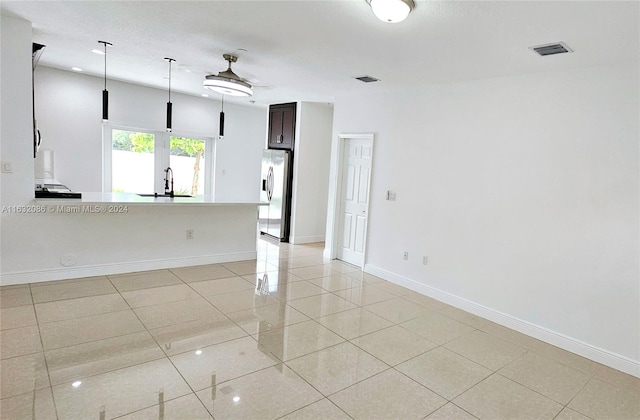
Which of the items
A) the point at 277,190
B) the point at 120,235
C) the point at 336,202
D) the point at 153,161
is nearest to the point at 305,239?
the point at 277,190

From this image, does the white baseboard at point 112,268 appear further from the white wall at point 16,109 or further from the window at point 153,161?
the window at point 153,161

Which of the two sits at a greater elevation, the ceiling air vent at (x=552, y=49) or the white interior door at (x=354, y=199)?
the ceiling air vent at (x=552, y=49)

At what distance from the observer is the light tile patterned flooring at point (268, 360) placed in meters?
2.19

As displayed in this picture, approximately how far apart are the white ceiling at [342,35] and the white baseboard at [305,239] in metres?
3.18

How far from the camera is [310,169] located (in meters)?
6.81

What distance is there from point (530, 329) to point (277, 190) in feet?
15.2

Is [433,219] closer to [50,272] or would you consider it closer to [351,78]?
[351,78]

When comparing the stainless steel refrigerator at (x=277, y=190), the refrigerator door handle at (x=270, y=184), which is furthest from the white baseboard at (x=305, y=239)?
the refrigerator door handle at (x=270, y=184)

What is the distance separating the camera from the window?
245 inches

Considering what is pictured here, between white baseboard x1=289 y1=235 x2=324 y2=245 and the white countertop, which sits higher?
the white countertop

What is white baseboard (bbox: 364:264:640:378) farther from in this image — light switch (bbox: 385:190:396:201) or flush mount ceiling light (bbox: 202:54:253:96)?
flush mount ceiling light (bbox: 202:54:253:96)

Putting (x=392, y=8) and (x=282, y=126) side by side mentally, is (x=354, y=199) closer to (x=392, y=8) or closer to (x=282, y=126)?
(x=282, y=126)

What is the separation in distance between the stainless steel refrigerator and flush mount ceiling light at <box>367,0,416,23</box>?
4.54 m

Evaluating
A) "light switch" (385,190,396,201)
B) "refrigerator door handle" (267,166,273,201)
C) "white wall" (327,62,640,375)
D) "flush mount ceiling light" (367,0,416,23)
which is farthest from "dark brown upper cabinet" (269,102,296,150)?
"flush mount ceiling light" (367,0,416,23)
